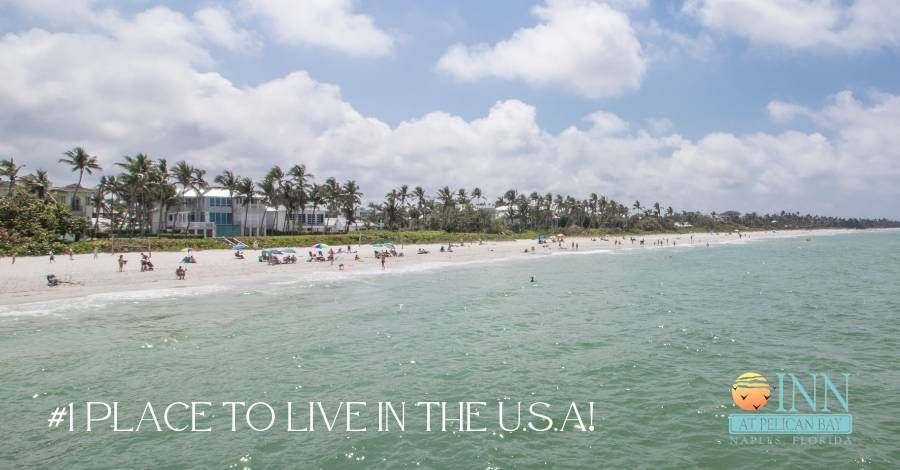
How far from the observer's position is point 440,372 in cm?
1490

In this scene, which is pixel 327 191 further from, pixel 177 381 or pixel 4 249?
pixel 177 381

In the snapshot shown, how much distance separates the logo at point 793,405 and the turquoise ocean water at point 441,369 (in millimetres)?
344

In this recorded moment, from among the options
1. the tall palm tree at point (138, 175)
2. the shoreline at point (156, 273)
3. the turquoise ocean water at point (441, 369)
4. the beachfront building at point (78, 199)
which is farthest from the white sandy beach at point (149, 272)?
the beachfront building at point (78, 199)

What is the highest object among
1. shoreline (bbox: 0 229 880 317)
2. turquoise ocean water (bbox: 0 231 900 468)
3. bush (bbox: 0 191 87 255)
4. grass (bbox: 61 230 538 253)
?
bush (bbox: 0 191 87 255)

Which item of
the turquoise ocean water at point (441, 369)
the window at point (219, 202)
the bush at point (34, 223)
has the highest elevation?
the window at point (219, 202)

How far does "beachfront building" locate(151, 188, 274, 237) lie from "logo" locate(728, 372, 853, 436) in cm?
7675

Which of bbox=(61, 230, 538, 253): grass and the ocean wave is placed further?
bbox=(61, 230, 538, 253): grass

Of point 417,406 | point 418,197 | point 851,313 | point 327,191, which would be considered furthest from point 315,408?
point 418,197

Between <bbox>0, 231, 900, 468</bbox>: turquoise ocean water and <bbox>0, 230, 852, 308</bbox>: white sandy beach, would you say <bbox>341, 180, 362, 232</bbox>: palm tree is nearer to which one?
<bbox>0, 230, 852, 308</bbox>: white sandy beach

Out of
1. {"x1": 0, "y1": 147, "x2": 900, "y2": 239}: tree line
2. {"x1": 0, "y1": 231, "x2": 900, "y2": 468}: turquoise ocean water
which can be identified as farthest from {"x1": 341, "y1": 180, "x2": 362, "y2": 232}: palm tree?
{"x1": 0, "y1": 231, "x2": 900, "y2": 468}: turquoise ocean water

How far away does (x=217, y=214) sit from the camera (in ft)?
259

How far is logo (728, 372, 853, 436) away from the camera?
1112 centimetres

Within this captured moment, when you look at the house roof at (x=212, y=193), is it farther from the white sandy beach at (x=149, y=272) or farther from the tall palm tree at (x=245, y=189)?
the white sandy beach at (x=149, y=272)

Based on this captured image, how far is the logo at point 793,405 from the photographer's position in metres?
11.1
